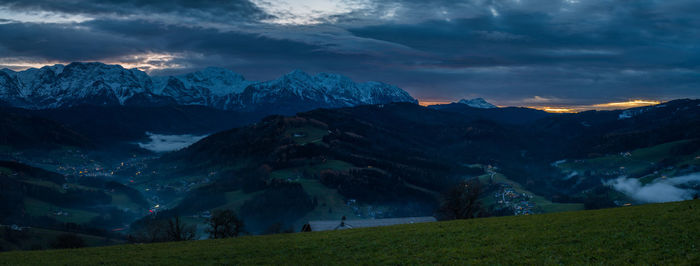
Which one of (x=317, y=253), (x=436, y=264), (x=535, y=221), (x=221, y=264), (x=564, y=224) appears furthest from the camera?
(x=535, y=221)

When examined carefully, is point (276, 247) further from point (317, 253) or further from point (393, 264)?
point (393, 264)

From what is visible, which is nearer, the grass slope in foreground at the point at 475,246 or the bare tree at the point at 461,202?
the grass slope in foreground at the point at 475,246

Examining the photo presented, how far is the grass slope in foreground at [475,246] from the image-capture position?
33.3 metres

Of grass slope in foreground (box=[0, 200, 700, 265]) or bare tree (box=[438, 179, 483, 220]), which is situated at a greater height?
grass slope in foreground (box=[0, 200, 700, 265])

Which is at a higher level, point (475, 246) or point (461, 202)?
point (475, 246)

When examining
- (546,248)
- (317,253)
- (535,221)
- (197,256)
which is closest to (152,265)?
(197,256)

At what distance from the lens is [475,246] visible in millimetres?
40406

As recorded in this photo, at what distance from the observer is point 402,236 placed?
50.1 metres

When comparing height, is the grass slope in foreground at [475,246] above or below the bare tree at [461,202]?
above

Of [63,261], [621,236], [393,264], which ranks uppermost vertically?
[621,236]

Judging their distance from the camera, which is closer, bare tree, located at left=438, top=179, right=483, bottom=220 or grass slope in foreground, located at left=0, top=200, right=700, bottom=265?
grass slope in foreground, located at left=0, top=200, right=700, bottom=265

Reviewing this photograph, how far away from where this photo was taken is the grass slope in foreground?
33312 mm

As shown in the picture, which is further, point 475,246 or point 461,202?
point 461,202

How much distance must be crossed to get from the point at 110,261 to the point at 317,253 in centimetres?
2341
